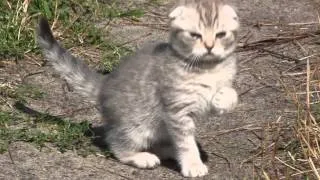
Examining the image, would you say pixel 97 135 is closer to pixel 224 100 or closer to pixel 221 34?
pixel 224 100

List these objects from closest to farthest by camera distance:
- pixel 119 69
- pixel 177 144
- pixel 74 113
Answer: pixel 177 144 → pixel 119 69 → pixel 74 113

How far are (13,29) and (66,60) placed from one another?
1.31 m

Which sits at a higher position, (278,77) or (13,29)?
(13,29)

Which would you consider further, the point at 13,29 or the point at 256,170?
the point at 13,29

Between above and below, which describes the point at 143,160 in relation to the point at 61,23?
below

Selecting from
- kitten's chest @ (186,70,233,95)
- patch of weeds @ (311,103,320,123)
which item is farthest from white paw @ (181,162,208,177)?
patch of weeds @ (311,103,320,123)

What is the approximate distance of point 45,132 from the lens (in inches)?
171

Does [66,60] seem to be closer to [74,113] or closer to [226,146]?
[74,113]

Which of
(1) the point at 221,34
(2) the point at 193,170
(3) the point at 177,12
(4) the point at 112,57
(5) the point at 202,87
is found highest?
(3) the point at 177,12

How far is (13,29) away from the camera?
17.8 ft

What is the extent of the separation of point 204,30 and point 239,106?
1.12 metres

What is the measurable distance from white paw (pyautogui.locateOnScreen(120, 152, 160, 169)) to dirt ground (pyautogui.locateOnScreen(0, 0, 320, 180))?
0.10 feet

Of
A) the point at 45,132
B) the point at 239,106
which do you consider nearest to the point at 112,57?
the point at 239,106

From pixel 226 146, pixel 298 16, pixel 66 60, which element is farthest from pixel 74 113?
pixel 298 16
